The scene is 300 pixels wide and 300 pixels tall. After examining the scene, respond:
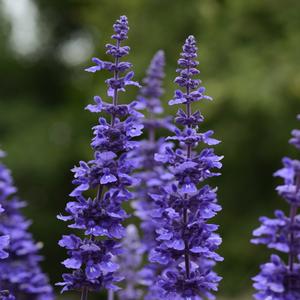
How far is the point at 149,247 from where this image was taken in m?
5.38

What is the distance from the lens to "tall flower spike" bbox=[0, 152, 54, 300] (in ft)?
16.0

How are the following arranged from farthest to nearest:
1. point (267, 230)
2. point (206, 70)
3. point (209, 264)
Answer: point (206, 70)
point (209, 264)
point (267, 230)

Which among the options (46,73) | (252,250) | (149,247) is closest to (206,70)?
(252,250)

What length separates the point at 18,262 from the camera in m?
5.10

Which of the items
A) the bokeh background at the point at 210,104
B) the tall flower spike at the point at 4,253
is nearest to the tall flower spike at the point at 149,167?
the tall flower spike at the point at 4,253

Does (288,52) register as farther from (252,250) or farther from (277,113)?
(252,250)

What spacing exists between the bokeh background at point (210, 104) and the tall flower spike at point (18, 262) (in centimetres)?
622

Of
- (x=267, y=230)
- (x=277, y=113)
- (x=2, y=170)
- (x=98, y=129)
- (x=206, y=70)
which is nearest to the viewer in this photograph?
(x=267, y=230)

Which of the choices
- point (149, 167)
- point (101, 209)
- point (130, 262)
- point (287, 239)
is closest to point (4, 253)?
point (101, 209)

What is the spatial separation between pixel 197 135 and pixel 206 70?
373 inches

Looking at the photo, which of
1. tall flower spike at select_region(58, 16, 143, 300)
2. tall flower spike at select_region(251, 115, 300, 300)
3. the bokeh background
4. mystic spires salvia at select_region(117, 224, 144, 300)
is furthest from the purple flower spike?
the bokeh background

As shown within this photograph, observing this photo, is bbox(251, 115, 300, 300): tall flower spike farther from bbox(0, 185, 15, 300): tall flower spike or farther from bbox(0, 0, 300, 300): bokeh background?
bbox(0, 0, 300, 300): bokeh background

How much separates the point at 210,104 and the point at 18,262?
26.1 feet

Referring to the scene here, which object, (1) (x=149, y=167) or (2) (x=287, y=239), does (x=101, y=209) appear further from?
(1) (x=149, y=167)
